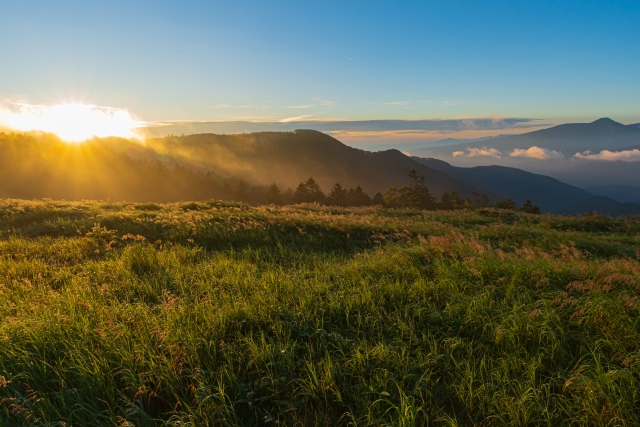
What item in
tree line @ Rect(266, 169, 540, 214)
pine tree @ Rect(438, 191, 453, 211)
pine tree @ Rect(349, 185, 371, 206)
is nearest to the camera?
tree line @ Rect(266, 169, 540, 214)

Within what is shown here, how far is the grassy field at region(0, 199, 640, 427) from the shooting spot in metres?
2.61

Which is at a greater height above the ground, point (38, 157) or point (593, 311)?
point (38, 157)

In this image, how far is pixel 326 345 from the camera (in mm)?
3350

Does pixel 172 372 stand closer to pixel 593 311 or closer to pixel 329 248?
pixel 593 311

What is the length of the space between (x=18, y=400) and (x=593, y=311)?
576 centimetres

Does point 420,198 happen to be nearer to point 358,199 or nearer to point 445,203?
point 445,203

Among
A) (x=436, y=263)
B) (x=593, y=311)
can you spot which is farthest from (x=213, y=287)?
(x=593, y=311)

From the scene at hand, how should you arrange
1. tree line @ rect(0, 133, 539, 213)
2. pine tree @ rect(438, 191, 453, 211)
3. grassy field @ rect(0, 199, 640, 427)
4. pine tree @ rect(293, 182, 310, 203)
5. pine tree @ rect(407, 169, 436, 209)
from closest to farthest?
grassy field @ rect(0, 199, 640, 427)
tree line @ rect(0, 133, 539, 213)
pine tree @ rect(407, 169, 436, 209)
pine tree @ rect(438, 191, 453, 211)
pine tree @ rect(293, 182, 310, 203)

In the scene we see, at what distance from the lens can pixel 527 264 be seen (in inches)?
222

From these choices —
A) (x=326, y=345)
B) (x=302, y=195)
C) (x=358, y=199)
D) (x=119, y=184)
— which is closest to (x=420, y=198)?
(x=358, y=199)

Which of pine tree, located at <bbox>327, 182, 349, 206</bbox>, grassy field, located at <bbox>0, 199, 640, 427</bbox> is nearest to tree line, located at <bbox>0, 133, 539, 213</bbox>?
pine tree, located at <bbox>327, 182, 349, 206</bbox>

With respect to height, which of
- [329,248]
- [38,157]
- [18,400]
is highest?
[38,157]

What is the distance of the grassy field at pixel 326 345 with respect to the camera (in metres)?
2.61

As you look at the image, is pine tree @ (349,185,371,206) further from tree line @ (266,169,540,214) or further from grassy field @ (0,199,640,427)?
grassy field @ (0,199,640,427)
